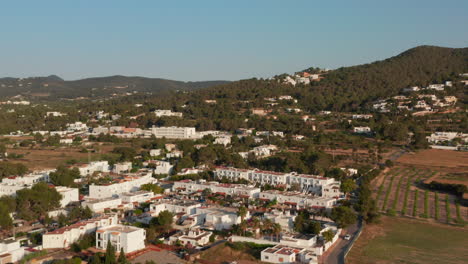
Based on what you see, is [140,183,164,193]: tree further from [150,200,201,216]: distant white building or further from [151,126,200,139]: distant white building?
[151,126,200,139]: distant white building

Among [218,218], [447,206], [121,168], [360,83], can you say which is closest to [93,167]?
[121,168]

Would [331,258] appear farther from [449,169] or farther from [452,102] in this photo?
[452,102]

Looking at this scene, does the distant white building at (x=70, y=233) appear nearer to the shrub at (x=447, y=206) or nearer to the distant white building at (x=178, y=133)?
the shrub at (x=447, y=206)

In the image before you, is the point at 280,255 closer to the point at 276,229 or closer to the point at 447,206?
the point at 276,229

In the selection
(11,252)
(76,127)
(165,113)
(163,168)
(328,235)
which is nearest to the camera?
(11,252)

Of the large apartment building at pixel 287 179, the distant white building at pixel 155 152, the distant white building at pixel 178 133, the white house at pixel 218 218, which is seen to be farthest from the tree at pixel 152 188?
the distant white building at pixel 178 133

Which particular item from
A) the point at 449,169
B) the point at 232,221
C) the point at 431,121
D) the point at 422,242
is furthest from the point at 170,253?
the point at 431,121
